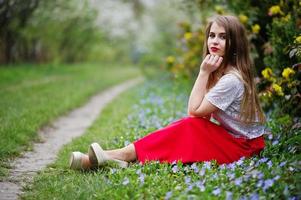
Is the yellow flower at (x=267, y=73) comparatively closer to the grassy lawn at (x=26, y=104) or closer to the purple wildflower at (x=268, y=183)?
the purple wildflower at (x=268, y=183)

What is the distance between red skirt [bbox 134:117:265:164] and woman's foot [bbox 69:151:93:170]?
40cm

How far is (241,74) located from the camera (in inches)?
145

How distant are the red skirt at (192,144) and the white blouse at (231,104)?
9cm

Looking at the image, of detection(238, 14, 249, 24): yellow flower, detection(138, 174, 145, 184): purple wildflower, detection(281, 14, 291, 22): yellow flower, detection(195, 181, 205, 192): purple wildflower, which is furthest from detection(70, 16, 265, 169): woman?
detection(238, 14, 249, 24): yellow flower

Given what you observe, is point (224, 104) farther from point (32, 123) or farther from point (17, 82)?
point (17, 82)

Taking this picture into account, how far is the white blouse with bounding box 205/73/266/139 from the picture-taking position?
3512 millimetres

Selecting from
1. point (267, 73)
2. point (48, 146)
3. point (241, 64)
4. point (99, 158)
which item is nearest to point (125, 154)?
point (99, 158)

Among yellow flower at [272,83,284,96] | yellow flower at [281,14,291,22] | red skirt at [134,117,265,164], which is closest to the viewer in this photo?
red skirt at [134,117,265,164]

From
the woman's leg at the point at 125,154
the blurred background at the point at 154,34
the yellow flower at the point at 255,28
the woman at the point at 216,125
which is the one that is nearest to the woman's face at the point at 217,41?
the woman at the point at 216,125

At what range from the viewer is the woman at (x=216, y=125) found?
11.5 feet

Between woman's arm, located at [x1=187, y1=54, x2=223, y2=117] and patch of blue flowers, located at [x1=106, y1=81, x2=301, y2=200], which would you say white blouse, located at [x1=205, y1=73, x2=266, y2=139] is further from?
patch of blue flowers, located at [x1=106, y1=81, x2=301, y2=200]

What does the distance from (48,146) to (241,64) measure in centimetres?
223

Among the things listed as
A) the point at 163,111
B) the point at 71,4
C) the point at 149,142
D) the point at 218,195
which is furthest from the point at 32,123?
the point at 71,4

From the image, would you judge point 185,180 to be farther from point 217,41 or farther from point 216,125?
point 217,41
